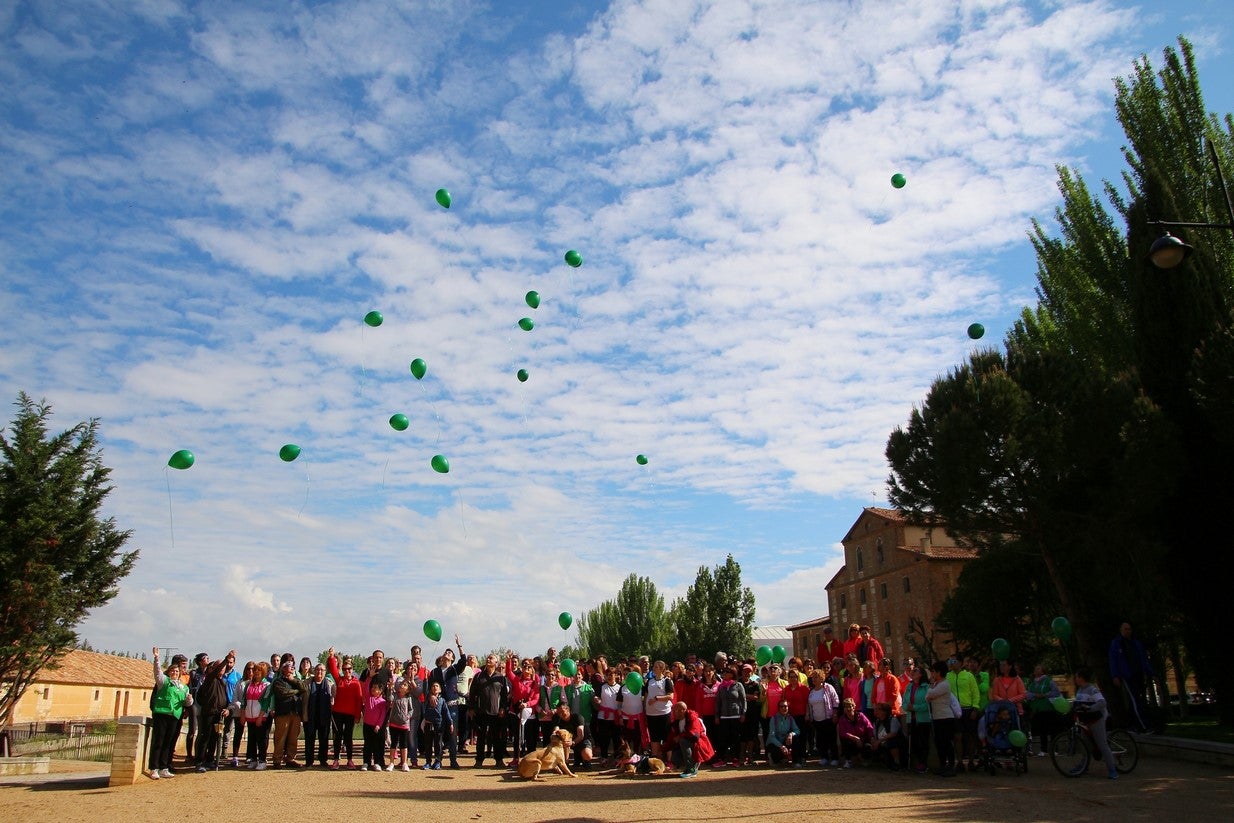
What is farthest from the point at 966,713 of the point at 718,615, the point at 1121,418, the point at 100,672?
the point at 100,672

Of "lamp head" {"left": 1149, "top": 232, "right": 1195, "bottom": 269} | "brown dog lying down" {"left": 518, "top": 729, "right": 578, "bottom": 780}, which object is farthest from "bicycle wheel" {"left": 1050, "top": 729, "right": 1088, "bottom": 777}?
"brown dog lying down" {"left": 518, "top": 729, "right": 578, "bottom": 780}

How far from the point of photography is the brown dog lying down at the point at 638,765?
13477mm

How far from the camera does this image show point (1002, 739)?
12.9 meters

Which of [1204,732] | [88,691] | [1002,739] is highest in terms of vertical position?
[88,691]

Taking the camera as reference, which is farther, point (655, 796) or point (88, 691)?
point (88, 691)

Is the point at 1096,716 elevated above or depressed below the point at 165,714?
below

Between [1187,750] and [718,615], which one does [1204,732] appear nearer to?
[1187,750]

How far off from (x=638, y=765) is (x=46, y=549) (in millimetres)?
14882

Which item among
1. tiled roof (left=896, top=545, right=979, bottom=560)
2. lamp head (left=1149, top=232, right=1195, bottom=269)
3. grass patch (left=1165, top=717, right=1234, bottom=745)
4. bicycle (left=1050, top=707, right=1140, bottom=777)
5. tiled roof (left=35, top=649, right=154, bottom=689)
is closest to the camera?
lamp head (left=1149, top=232, right=1195, bottom=269)

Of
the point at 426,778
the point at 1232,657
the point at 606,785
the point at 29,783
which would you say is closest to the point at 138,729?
the point at 29,783

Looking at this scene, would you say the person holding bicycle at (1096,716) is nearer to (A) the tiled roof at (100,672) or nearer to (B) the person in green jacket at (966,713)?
(B) the person in green jacket at (966,713)

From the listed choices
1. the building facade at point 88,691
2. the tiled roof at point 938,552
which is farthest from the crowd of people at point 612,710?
the tiled roof at point 938,552

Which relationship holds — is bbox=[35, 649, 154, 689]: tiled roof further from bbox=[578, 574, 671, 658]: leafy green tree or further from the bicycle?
the bicycle

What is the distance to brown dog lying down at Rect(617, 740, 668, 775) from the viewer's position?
13.5 m
